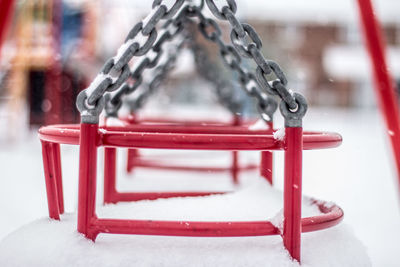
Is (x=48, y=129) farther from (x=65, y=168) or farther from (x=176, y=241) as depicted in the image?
(x=65, y=168)

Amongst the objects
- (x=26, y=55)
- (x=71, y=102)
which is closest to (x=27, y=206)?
(x=26, y=55)

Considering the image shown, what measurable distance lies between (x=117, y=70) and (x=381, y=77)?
0.90 meters

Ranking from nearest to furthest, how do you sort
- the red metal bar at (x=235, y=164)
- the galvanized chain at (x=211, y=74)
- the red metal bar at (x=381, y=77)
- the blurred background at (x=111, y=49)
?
the red metal bar at (x=381, y=77), the galvanized chain at (x=211, y=74), the red metal bar at (x=235, y=164), the blurred background at (x=111, y=49)

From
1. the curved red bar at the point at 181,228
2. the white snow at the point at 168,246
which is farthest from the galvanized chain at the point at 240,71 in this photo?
the curved red bar at the point at 181,228

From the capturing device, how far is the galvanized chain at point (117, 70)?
967 millimetres

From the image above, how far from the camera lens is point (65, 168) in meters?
3.71

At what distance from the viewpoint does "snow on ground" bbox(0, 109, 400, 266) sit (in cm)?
102

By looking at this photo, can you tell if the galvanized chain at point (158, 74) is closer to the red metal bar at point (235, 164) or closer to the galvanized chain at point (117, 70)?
the red metal bar at point (235, 164)

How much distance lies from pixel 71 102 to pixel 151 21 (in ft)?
21.0

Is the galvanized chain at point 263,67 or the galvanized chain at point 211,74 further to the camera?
the galvanized chain at point 211,74

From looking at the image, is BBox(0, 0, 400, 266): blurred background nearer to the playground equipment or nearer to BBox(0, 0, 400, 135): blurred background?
BBox(0, 0, 400, 135): blurred background

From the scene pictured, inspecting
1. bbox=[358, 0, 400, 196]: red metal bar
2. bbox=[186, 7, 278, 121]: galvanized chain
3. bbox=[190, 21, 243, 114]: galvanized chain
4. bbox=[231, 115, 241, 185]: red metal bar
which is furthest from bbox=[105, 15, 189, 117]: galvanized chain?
bbox=[231, 115, 241, 185]: red metal bar

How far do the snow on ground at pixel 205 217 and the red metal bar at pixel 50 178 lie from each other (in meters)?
0.04

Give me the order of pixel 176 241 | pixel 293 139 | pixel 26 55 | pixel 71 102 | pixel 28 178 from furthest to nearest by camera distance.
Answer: pixel 71 102
pixel 26 55
pixel 28 178
pixel 176 241
pixel 293 139
